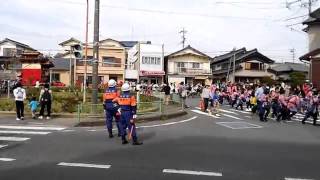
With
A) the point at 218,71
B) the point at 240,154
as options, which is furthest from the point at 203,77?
the point at 240,154

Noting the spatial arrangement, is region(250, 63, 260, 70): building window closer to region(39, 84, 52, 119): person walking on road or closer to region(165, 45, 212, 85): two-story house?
region(165, 45, 212, 85): two-story house

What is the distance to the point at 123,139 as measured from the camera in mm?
11773

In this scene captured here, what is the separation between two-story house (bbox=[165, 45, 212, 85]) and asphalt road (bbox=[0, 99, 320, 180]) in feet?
178

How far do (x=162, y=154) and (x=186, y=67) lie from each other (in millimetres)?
59803

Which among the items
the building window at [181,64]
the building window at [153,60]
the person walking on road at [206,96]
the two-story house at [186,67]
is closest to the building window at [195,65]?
the two-story house at [186,67]

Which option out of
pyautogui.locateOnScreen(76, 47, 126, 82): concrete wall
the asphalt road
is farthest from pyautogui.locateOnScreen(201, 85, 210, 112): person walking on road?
pyautogui.locateOnScreen(76, 47, 126, 82): concrete wall

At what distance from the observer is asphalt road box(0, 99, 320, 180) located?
324 inches

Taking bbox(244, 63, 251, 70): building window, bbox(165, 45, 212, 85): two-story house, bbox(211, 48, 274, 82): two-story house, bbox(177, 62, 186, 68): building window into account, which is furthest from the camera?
bbox(177, 62, 186, 68): building window

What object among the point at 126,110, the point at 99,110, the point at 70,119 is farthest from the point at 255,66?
the point at 126,110

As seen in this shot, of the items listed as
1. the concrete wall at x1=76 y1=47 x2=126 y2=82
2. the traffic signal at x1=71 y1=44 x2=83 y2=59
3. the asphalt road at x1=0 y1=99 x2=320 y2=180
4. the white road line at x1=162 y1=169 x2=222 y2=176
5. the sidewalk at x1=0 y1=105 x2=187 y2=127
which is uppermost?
the concrete wall at x1=76 y1=47 x2=126 y2=82

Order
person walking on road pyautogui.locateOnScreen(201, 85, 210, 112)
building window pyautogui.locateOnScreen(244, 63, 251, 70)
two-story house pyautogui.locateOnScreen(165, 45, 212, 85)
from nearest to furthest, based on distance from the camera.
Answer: person walking on road pyautogui.locateOnScreen(201, 85, 210, 112)
building window pyautogui.locateOnScreen(244, 63, 251, 70)
two-story house pyautogui.locateOnScreen(165, 45, 212, 85)

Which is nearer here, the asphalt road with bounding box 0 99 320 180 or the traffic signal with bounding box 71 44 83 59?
the asphalt road with bounding box 0 99 320 180

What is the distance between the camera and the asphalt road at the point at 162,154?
8.23 meters

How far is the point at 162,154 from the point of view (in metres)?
10.2
